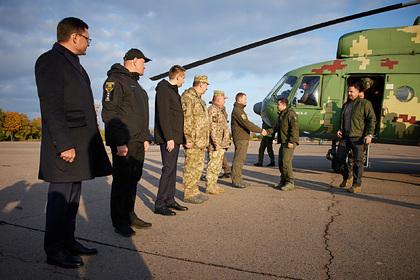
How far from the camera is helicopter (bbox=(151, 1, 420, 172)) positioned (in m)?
8.09

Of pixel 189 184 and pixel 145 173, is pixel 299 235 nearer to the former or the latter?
pixel 189 184

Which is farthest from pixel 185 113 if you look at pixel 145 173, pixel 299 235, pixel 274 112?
pixel 274 112

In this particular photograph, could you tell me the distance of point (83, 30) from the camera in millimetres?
2914

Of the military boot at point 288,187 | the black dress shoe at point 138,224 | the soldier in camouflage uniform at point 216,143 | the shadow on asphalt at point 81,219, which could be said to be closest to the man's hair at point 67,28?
the shadow on asphalt at point 81,219

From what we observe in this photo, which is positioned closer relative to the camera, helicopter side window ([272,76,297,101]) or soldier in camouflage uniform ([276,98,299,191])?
soldier in camouflage uniform ([276,98,299,191])

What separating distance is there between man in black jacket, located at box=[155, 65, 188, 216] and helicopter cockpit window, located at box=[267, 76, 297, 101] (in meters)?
5.49

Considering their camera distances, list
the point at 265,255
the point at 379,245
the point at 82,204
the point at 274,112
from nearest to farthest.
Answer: the point at 265,255
the point at 379,245
the point at 82,204
the point at 274,112

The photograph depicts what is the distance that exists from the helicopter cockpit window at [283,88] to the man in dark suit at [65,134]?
24.0 feet

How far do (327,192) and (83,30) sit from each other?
5.13 metres

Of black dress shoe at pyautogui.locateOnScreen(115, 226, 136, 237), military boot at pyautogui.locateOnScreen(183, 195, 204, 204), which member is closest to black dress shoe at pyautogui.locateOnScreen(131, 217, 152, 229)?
black dress shoe at pyautogui.locateOnScreen(115, 226, 136, 237)

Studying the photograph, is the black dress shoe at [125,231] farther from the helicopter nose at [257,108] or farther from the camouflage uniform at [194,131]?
the helicopter nose at [257,108]

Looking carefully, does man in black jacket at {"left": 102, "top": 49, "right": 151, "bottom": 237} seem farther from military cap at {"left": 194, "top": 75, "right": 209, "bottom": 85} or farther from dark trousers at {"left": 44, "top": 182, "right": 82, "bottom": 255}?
military cap at {"left": 194, "top": 75, "right": 209, "bottom": 85}

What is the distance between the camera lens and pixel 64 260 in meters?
2.71

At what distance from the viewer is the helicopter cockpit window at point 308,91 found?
29.2 feet
